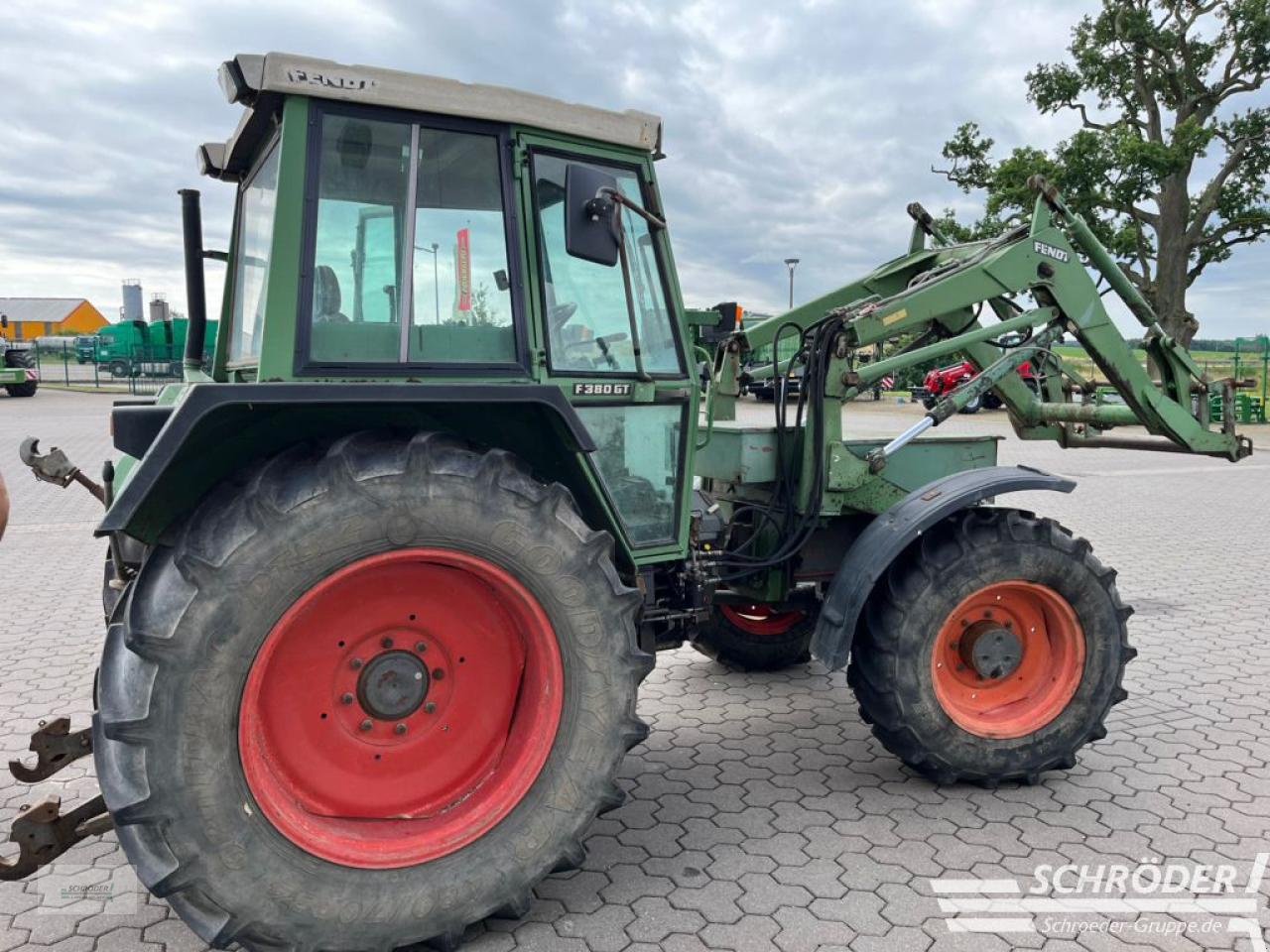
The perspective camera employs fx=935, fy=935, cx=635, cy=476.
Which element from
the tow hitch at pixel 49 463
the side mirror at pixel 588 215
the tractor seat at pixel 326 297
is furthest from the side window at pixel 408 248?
the tow hitch at pixel 49 463

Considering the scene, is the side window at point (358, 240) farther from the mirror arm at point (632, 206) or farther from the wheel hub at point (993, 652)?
the wheel hub at point (993, 652)

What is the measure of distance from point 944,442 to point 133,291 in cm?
4541

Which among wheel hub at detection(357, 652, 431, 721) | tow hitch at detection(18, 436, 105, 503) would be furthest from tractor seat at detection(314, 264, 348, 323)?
tow hitch at detection(18, 436, 105, 503)

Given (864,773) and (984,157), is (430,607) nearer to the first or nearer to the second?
(864,773)

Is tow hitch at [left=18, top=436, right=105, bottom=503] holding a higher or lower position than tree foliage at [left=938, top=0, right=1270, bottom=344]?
lower

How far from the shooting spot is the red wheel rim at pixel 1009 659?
147 inches

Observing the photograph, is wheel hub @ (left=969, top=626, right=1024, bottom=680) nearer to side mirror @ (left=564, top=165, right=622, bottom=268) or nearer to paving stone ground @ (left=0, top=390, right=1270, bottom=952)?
paving stone ground @ (left=0, top=390, right=1270, bottom=952)

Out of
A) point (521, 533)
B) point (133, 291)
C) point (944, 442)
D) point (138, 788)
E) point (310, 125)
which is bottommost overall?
point (138, 788)

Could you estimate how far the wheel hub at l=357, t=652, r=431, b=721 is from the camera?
2.79 metres

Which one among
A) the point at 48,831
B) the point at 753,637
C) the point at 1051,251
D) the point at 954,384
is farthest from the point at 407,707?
the point at 954,384

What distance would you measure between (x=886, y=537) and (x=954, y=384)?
7.29 feet

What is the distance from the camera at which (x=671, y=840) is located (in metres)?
3.34

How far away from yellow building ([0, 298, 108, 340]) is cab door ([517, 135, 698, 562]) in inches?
3321

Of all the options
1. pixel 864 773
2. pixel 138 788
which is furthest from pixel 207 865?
pixel 864 773
